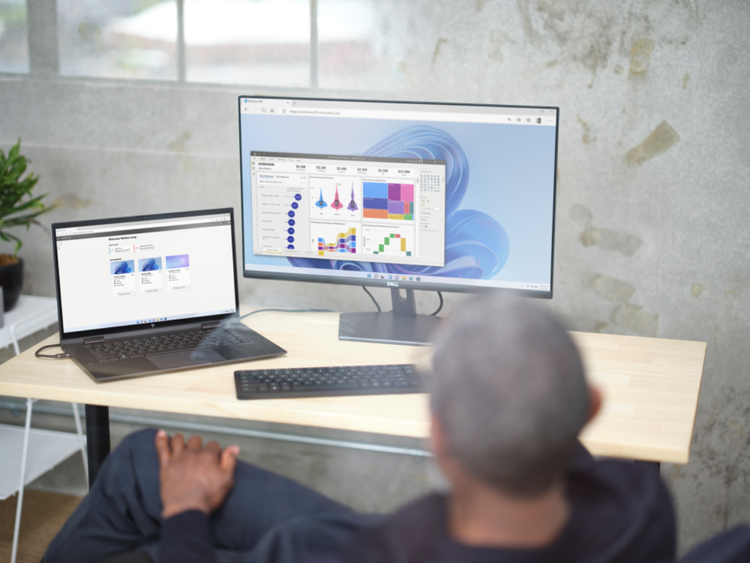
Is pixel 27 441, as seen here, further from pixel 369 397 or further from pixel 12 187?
pixel 369 397

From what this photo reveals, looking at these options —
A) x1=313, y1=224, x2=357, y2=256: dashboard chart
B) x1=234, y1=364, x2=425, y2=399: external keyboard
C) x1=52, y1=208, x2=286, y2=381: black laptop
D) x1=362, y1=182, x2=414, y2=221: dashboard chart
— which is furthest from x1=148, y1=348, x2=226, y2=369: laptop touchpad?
x1=362, y1=182, x2=414, y2=221: dashboard chart

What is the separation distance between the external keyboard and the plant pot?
980mm

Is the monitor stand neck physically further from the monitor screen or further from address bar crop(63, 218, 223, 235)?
address bar crop(63, 218, 223, 235)

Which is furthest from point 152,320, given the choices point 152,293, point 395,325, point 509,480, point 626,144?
point 626,144

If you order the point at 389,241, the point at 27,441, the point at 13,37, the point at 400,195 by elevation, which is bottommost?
the point at 27,441

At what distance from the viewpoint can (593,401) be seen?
65 cm

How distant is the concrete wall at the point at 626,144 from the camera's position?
1763mm

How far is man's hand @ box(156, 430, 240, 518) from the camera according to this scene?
3.59ft

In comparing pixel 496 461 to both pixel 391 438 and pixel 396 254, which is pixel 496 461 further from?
pixel 391 438

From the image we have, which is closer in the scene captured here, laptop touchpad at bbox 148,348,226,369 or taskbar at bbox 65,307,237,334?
laptop touchpad at bbox 148,348,226,369

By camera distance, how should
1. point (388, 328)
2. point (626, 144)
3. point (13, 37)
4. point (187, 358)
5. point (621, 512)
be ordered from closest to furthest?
point (621, 512)
point (187, 358)
point (388, 328)
point (626, 144)
point (13, 37)

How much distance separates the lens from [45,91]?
7.11 feet

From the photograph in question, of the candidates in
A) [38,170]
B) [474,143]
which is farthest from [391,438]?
[38,170]

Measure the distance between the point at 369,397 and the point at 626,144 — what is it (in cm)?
102
